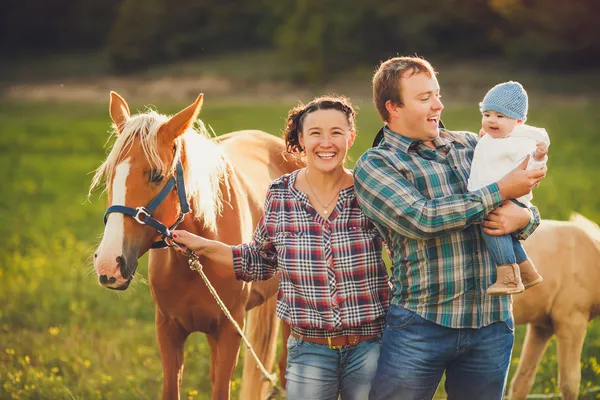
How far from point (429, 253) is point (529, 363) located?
233cm

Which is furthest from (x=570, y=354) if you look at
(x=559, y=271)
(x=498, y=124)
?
(x=498, y=124)

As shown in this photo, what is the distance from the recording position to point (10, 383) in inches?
233

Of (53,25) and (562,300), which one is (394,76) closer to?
(562,300)

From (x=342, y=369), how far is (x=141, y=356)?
3789 millimetres

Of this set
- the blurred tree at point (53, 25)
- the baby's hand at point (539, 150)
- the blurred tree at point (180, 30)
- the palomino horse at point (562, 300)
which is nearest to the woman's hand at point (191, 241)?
the baby's hand at point (539, 150)

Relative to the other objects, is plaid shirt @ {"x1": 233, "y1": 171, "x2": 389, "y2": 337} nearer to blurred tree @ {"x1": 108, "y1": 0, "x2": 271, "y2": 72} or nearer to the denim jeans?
the denim jeans

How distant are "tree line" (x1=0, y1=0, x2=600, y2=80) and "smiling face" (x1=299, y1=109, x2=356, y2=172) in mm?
40954

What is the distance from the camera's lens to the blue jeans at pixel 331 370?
3365 millimetres

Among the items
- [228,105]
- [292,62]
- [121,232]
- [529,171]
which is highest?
[292,62]

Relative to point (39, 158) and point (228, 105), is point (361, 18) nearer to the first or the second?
point (228, 105)

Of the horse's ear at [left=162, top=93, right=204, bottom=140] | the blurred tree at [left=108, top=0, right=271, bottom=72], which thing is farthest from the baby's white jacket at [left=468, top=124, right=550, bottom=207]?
the blurred tree at [left=108, top=0, right=271, bottom=72]

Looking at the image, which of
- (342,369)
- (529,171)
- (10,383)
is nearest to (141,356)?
(10,383)

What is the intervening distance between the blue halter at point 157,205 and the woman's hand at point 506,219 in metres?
1.51

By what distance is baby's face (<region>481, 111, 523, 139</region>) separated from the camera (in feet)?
11.1
